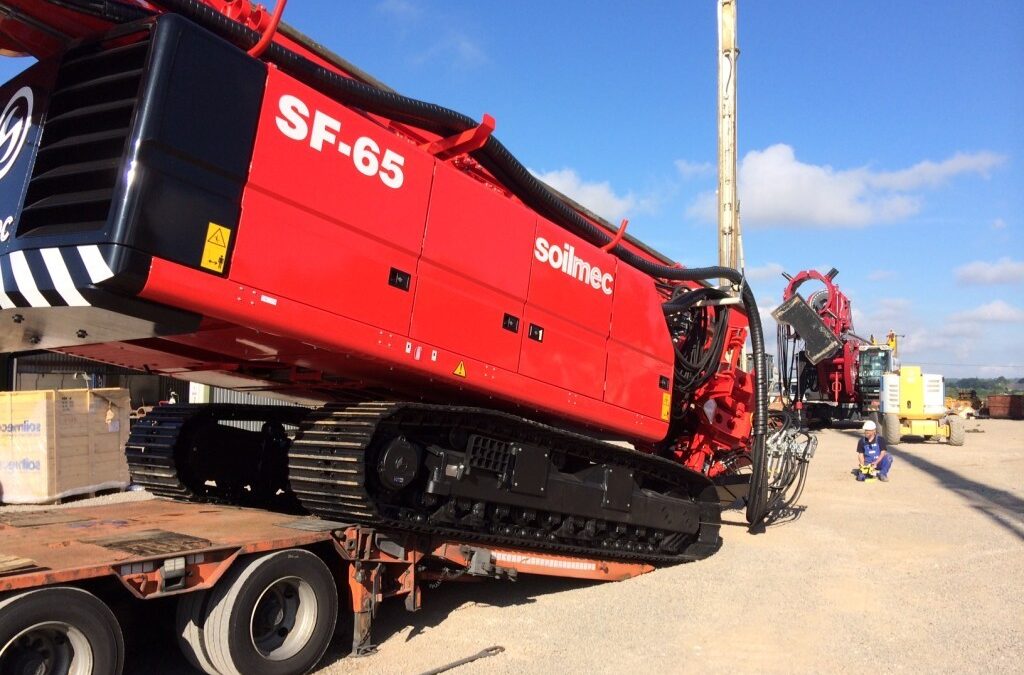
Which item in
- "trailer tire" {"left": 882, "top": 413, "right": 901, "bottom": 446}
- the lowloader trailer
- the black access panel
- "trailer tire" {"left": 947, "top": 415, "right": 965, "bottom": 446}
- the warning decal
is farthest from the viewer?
"trailer tire" {"left": 882, "top": 413, "right": 901, "bottom": 446}

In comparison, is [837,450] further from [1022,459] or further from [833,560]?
[833,560]

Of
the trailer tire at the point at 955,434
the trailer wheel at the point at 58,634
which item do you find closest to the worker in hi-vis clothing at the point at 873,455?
the trailer tire at the point at 955,434

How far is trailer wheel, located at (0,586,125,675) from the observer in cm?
345

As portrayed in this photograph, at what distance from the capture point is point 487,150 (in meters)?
5.88

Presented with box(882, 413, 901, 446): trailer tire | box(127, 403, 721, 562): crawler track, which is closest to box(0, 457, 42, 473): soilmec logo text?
box(127, 403, 721, 562): crawler track

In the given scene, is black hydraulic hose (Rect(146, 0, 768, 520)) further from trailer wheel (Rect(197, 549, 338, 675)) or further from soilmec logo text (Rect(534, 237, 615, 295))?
trailer wheel (Rect(197, 549, 338, 675))

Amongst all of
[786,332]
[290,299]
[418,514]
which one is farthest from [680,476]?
[786,332]

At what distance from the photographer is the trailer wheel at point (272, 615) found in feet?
14.1

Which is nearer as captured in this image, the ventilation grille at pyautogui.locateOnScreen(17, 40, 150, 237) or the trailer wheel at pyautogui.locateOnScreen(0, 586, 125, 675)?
the trailer wheel at pyautogui.locateOnScreen(0, 586, 125, 675)

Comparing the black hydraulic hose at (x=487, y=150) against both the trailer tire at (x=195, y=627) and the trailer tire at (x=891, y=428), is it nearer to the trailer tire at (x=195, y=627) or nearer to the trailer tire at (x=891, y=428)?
the trailer tire at (x=195, y=627)

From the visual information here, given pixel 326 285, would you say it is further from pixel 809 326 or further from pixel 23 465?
pixel 23 465

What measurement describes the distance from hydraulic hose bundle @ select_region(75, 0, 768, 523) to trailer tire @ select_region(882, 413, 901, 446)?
16.0m

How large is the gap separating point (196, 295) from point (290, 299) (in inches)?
21.2

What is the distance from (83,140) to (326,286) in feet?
4.61
